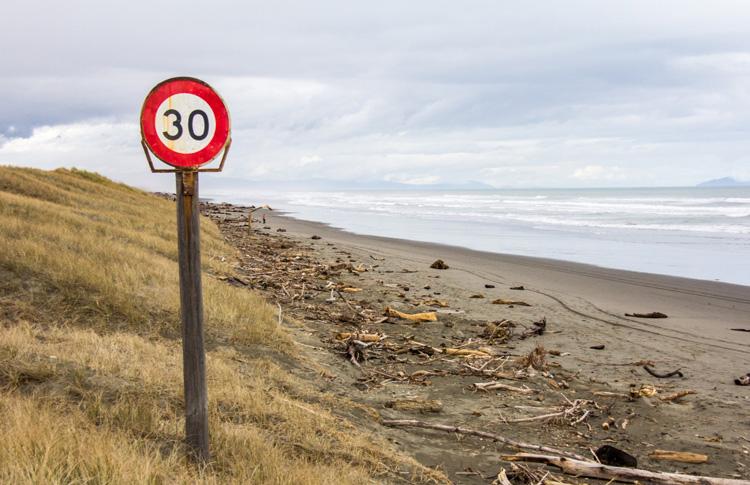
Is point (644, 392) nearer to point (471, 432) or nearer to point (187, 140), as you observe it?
point (471, 432)

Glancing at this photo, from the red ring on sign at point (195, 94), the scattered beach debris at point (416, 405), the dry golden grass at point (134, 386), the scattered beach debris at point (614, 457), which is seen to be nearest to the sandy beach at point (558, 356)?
the scattered beach debris at point (416, 405)

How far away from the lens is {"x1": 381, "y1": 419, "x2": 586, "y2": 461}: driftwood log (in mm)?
5576

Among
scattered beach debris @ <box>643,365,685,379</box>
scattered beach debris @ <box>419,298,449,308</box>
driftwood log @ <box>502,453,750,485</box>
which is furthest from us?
scattered beach debris @ <box>419,298,449,308</box>

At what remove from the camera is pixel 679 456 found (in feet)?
18.6

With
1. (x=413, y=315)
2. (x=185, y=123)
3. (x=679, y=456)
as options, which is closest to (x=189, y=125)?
(x=185, y=123)

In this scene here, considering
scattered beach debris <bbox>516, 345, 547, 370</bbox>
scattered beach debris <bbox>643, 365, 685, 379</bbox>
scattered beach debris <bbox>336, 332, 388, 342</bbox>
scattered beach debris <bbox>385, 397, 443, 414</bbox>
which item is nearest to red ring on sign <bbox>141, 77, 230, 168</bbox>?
scattered beach debris <bbox>385, 397, 443, 414</bbox>

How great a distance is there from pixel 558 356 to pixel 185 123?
23.0 feet

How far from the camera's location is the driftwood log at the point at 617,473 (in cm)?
496

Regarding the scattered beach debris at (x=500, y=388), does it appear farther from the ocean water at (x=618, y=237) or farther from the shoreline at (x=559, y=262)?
the ocean water at (x=618, y=237)

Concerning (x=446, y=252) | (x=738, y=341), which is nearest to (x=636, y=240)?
(x=446, y=252)

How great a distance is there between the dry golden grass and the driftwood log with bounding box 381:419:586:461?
0.68m

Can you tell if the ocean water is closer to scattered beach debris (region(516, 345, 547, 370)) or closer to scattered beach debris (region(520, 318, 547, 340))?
scattered beach debris (region(520, 318, 547, 340))

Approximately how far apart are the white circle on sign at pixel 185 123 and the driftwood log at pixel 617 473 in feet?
12.1

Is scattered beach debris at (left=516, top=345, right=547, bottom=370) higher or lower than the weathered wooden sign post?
lower
